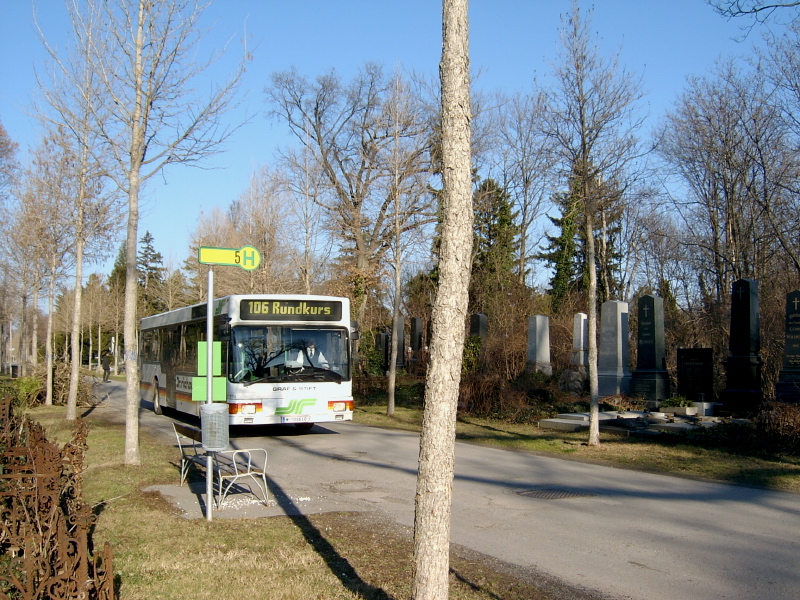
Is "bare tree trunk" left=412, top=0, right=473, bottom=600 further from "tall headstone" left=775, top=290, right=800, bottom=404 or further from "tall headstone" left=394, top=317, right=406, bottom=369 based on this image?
"tall headstone" left=394, top=317, right=406, bottom=369

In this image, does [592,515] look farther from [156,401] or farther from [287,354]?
[156,401]

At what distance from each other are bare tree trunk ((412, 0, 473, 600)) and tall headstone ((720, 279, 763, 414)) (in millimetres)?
17504

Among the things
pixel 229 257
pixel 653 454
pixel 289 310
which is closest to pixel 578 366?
pixel 653 454

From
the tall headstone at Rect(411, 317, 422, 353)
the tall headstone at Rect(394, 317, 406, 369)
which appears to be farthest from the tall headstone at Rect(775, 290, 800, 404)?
the tall headstone at Rect(394, 317, 406, 369)

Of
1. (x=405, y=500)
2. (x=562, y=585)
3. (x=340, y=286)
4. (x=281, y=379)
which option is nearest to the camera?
(x=562, y=585)

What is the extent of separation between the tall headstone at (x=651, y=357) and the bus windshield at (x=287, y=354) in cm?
1071

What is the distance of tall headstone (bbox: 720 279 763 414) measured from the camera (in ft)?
62.7

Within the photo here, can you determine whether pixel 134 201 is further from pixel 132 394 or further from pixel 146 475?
pixel 146 475

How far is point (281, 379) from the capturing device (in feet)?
50.6

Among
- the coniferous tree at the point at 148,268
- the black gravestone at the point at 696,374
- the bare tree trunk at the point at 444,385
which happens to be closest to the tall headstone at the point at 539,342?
the black gravestone at the point at 696,374

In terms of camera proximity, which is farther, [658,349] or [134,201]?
[658,349]

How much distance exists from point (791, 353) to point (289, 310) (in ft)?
39.2

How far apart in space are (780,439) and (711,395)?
861 cm

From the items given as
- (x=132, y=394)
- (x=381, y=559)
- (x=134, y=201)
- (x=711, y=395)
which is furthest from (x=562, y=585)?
(x=711, y=395)
